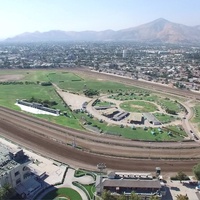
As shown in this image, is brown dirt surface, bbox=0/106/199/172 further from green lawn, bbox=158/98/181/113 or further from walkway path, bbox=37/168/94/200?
green lawn, bbox=158/98/181/113

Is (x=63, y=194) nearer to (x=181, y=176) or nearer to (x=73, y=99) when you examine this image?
(x=181, y=176)

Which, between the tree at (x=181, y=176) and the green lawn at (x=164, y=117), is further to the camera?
the green lawn at (x=164, y=117)

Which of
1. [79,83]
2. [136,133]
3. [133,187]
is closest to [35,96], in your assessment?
[79,83]

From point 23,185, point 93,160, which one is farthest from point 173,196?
point 23,185

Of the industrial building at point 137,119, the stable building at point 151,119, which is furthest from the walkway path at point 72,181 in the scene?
the stable building at point 151,119

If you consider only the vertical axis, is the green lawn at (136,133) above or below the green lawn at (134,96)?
above

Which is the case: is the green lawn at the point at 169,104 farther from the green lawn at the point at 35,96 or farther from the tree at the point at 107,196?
the tree at the point at 107,196

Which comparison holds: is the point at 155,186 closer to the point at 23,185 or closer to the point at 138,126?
the point at 23,185
